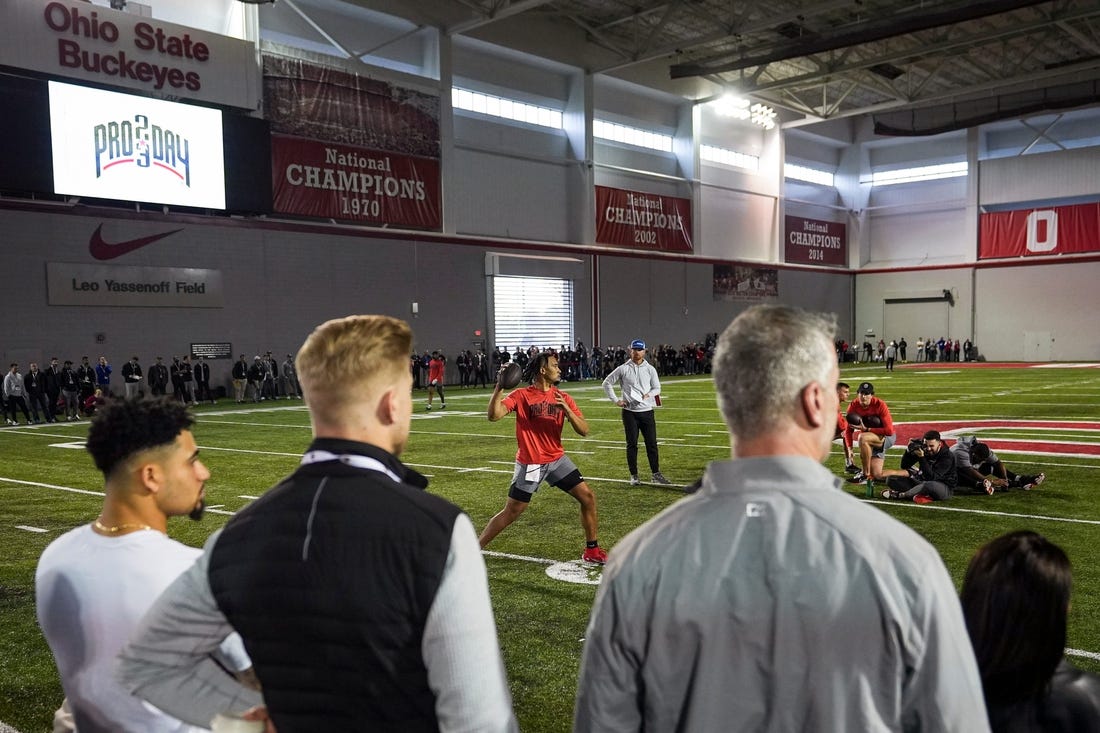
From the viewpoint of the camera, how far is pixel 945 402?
75.7 feet

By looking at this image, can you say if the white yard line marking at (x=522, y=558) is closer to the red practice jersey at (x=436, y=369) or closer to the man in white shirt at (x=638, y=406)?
the man in white shirt at (x=638, y=406)

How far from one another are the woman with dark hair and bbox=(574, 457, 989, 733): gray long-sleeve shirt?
667 mm

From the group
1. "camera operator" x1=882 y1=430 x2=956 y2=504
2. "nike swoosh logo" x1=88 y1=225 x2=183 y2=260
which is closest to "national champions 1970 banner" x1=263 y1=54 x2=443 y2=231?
"nike swoosh logo" x1=88 y1=225 x2=183 y2=260

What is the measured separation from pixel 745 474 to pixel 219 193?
29.0 meters

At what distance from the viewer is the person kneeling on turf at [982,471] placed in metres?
11.2

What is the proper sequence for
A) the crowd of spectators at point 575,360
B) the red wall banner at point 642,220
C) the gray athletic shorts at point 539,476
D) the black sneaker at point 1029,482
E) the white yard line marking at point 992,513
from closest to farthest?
the gray athletic shorts at point 539,476, the white yard line marking at point 992,513, the black sneaker at point 1029,482, the crowd of spectators at point 575,360, the red wall banner at point 642,220

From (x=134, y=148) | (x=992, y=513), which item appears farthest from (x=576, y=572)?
(x=134, y=148)

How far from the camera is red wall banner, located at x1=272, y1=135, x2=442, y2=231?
3084 centimetres

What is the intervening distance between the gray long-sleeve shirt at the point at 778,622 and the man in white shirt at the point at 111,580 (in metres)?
1.35

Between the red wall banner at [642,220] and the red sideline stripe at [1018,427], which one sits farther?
the red wall banner at [642,220]

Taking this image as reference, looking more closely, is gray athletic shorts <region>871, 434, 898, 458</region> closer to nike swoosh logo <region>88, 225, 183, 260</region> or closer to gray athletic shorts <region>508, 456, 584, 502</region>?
gray athletic shorts <region>508, 456, 584, 502</region>

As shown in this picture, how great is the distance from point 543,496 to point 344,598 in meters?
9.82

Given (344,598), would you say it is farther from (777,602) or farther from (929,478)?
(929,478)

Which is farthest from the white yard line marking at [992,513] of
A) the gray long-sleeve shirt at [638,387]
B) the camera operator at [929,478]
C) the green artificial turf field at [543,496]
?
the gray long-sleeve shirt at [638,387]
